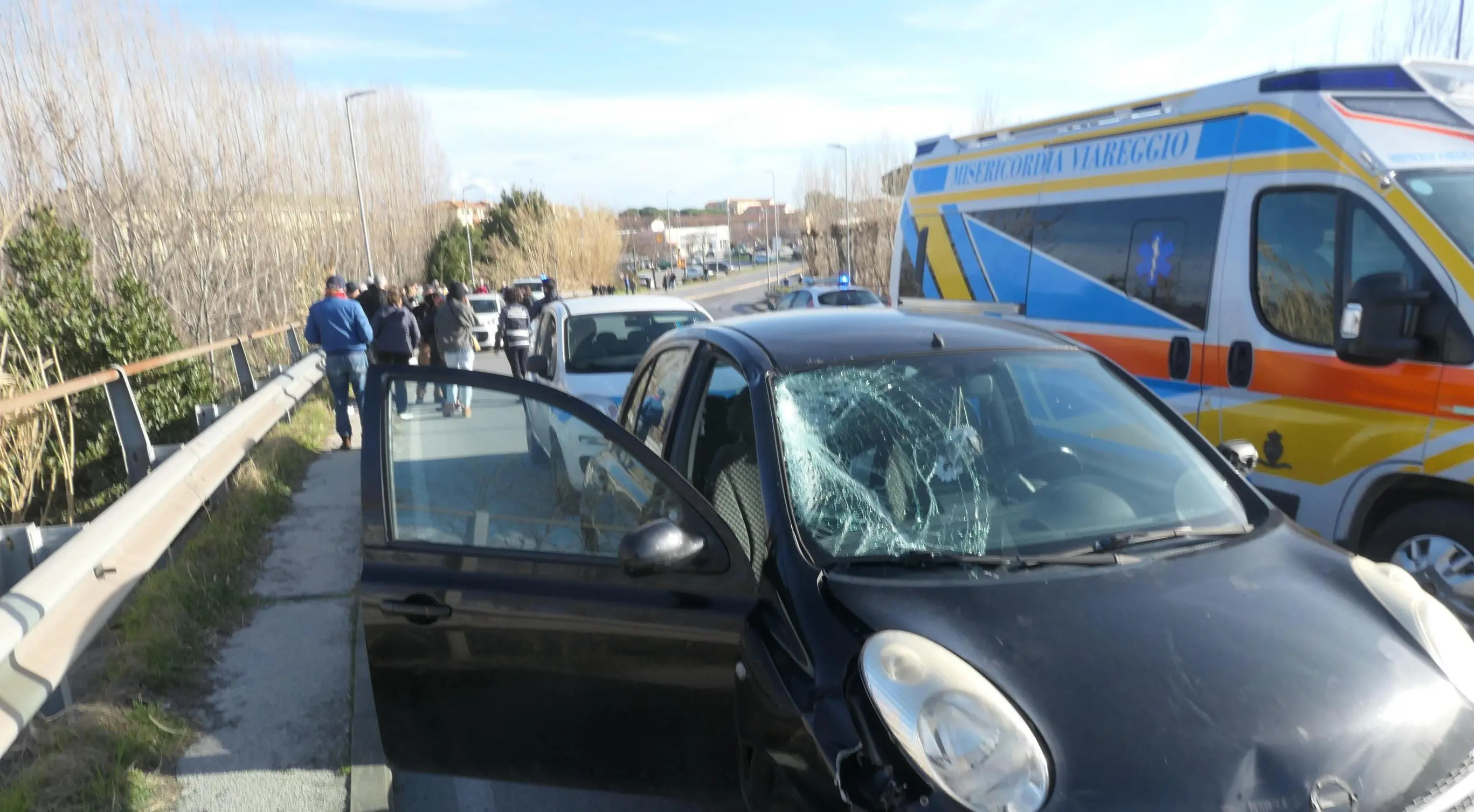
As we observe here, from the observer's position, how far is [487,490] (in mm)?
3283

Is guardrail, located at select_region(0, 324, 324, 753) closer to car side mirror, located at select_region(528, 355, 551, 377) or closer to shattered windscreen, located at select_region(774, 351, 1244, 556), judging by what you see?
car side mirror, located at select_region(528, 355, 551, 377)

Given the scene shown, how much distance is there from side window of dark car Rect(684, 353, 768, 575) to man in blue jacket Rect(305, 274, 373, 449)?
725 centimetres

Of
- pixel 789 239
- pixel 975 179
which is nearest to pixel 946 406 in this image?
pixel 975 179

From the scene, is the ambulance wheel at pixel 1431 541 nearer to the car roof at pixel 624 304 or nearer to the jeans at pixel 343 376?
the car roof at pixel 624 304

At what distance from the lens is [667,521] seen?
276cm

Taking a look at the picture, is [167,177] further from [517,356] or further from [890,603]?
[890,603]

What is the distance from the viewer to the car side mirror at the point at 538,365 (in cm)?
832

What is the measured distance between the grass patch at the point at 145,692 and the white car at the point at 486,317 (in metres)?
19.9

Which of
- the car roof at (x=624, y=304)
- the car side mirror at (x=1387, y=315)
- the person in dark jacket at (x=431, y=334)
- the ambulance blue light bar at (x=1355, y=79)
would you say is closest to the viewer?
the car side mirror at (x=1387, y=315)

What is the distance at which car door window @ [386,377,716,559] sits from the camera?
3059 mm

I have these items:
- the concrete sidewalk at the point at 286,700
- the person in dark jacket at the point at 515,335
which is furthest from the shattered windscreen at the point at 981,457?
the person in dark jacket at the point at 515,335

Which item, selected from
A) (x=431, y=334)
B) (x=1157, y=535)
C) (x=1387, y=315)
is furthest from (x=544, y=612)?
(x=431, y=334)

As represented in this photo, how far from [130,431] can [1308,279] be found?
6388 mm

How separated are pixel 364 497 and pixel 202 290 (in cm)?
1469
